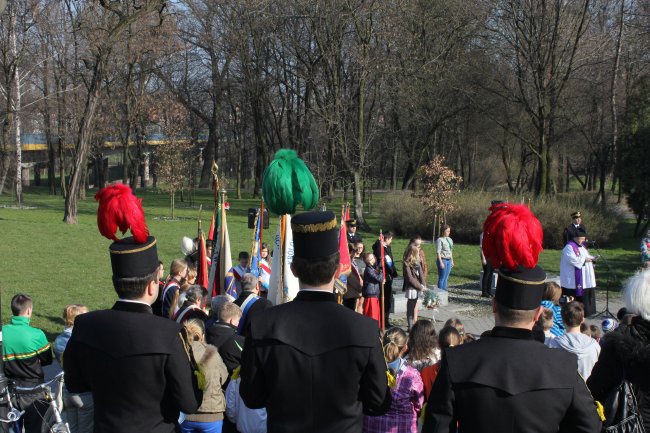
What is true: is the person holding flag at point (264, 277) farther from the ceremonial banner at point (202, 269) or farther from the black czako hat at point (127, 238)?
the black czako hat at point (127, 238)

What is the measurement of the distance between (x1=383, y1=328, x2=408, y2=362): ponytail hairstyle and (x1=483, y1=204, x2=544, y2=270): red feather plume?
2.21 m

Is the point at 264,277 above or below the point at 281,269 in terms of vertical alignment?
below

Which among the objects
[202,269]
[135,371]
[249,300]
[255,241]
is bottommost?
[202,269]

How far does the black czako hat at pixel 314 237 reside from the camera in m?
3.82

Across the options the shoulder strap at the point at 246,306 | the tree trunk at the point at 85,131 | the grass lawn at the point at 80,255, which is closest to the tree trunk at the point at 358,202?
the grass lawn at the point at 80,255

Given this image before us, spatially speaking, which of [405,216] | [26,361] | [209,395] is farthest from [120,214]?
[405,216]

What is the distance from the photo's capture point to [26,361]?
22.6 feet

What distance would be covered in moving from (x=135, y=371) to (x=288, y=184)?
7.96 feet

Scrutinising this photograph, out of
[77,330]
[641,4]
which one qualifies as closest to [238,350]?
[77,330]

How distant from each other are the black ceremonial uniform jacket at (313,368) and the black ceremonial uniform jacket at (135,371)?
1.47 feet

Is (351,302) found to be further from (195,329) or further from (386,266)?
(195,329)

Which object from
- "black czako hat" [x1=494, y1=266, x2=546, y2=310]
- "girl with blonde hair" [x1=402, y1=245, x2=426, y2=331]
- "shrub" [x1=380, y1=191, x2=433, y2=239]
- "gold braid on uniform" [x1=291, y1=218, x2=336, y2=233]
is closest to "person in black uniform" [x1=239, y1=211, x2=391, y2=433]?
"gold braid on uniform" [x1=291, y1=218, x2=336, y2=233]

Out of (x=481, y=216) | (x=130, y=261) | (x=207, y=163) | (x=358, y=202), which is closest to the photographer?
(x=130, y=261)

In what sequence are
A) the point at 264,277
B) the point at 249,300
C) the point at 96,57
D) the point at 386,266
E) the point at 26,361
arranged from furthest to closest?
the point at 96,57
the point at 386,266
the point at 264,277
the point at 249,300
the point at 26,361
